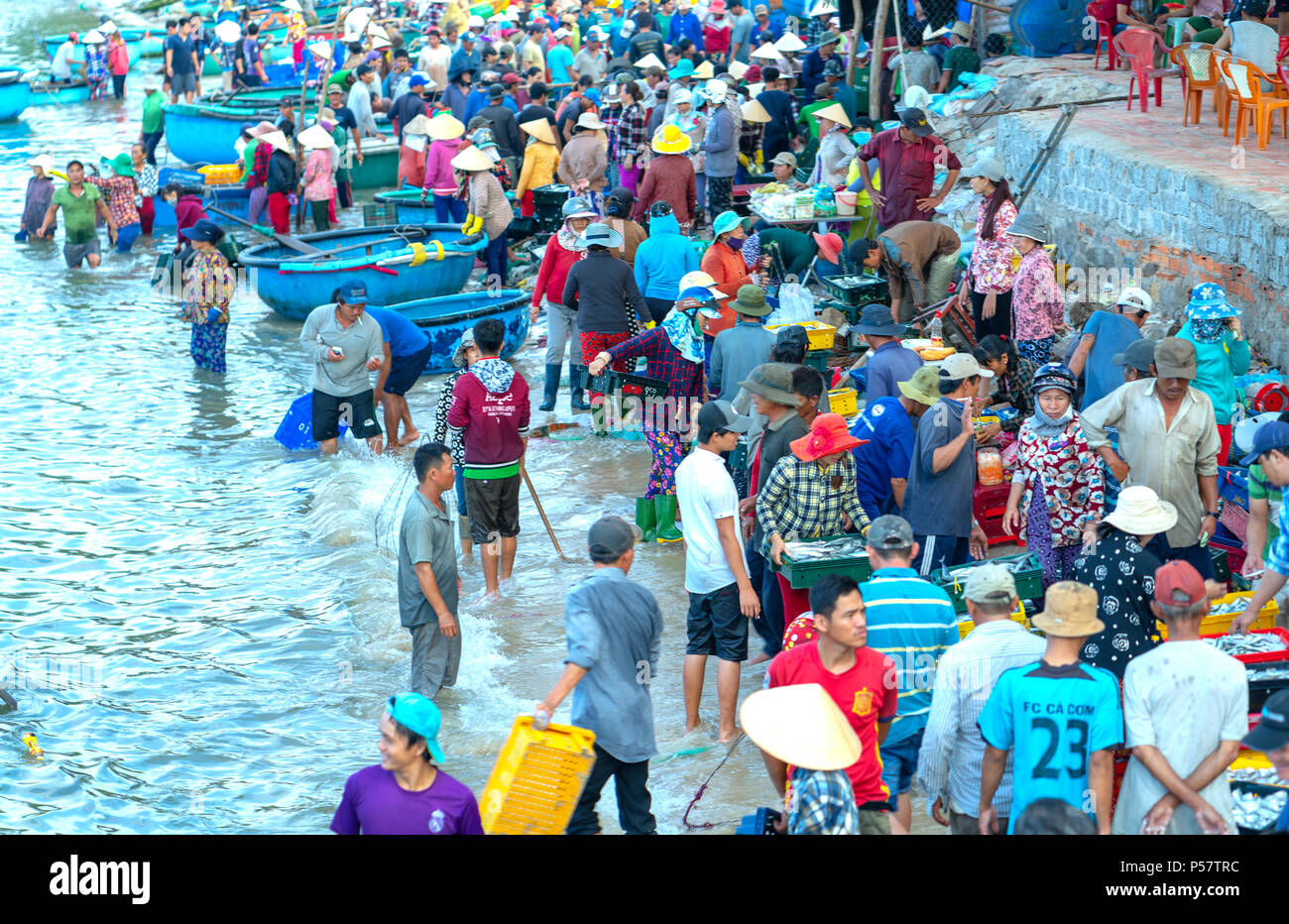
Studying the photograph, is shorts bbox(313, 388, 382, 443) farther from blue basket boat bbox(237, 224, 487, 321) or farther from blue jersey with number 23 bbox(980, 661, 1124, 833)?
blue jersey with number 23 bbox(980, 661, 1124, 833)

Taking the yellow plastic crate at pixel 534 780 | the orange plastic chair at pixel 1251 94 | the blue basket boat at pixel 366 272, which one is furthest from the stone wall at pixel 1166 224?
the blue basket boat at pixel 366 272

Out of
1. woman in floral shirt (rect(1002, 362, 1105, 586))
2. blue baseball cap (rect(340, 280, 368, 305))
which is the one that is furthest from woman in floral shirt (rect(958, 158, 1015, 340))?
blue baseball cap (rect(340, 280, 368, 305))

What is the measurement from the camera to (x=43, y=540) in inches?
463

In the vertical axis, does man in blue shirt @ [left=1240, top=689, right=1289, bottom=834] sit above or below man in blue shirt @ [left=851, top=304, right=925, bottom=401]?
below

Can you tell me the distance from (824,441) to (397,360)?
5.86 meters

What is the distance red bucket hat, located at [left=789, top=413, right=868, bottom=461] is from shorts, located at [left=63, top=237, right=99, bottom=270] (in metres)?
16.1

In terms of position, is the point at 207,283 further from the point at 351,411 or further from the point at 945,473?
the point at 945,473

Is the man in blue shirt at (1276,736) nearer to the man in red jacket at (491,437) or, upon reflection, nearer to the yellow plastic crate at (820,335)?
the man in red jacket at (491,437)

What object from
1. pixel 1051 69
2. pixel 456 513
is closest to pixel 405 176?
pixel 1051 69

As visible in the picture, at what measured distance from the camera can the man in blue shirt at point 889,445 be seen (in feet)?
26.0

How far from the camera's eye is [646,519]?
10258 millimetres

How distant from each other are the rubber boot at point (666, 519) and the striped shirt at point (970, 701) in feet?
15.3

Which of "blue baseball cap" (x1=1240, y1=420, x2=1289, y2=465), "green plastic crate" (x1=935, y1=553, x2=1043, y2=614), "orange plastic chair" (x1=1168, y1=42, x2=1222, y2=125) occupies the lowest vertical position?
"green plastic crate" (x1=935, y1=553, x2=1043, y2=614)

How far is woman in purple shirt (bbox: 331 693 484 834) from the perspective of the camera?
4914mm
